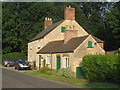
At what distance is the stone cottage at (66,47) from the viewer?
27.6 m

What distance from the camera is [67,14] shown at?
39.7 meters

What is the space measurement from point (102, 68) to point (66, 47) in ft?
30.7

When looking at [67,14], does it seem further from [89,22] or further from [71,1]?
[71,1]

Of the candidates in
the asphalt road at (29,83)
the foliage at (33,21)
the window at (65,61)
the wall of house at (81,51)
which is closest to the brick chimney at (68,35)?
the window at (65,61)

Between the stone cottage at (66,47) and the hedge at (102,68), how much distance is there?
11.1 ft

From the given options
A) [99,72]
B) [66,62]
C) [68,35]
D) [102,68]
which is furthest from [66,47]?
[102,68]

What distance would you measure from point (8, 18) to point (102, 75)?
43.6m

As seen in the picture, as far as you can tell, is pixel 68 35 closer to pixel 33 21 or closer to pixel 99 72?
pixel 99 72

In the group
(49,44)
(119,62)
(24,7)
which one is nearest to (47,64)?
(49,44)

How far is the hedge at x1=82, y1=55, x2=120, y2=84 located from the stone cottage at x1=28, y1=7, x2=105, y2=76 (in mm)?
3390

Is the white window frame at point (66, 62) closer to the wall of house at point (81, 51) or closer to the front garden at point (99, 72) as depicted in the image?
the wall of house at point (81, 51)

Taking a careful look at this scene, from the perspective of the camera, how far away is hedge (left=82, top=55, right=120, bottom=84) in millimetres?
20028

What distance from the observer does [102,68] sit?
2158 centimetres

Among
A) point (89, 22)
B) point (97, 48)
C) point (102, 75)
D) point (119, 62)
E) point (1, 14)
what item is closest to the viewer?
point (119, 62)
